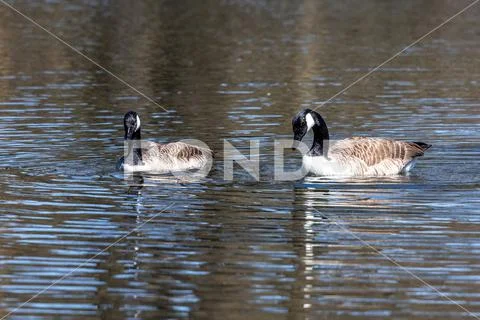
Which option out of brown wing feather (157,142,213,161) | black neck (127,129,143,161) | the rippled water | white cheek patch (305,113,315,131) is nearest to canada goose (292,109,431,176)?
white cheek patch (305,113,315,131)

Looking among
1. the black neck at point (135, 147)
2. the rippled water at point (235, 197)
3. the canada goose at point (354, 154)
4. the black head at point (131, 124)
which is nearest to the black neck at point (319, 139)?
the canada goose at point (354, 154)

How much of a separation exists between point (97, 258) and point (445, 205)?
16.6 feet

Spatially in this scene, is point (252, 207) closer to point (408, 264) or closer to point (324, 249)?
point (324, 249)

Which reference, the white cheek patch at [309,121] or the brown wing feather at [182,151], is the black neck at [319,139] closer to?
the white cheek patch at [309,121]

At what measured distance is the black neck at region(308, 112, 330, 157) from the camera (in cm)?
1756

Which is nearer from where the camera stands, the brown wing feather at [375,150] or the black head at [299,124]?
the brown wing feather at [375,150]

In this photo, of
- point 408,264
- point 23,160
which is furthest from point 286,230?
point 23,160

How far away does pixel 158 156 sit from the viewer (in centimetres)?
1802

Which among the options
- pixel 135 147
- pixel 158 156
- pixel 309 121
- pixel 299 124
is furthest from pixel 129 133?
pixel 309 121

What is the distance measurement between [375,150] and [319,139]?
0.93 metres

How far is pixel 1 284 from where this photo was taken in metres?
11.2

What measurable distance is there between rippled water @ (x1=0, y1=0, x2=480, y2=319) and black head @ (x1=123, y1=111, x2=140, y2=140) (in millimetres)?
681

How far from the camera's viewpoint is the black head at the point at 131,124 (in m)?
18.4

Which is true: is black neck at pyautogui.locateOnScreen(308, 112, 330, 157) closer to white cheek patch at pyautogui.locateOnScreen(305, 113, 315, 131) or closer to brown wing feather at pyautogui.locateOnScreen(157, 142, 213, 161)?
white cheek patch at pyautogui.locateOnScreen(305, 113, 315, 131)
